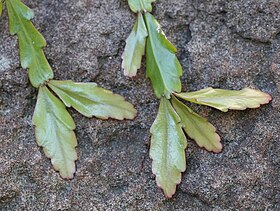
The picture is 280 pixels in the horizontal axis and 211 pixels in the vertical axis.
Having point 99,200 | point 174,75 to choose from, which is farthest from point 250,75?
point 99,200

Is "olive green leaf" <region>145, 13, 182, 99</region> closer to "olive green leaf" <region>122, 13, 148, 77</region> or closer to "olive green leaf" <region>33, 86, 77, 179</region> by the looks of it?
"olive green leaf" <region>122, 13, 148, 77</region>

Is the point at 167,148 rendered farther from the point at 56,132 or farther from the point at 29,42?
the point at 29,42

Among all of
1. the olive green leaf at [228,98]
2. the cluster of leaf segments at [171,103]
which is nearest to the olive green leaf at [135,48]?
the cluster of leaf segments at [171,103]

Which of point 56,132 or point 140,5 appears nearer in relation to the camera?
point 56,132

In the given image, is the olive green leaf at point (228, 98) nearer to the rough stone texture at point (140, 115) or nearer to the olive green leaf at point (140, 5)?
the rough stone texture at point (140, 115)

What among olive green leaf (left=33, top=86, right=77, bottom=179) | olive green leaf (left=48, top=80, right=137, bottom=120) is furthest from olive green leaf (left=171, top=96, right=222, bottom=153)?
olive green leaf (left=33, top=86, right=77, bottom=179)

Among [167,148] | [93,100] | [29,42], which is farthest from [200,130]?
[29,42]
